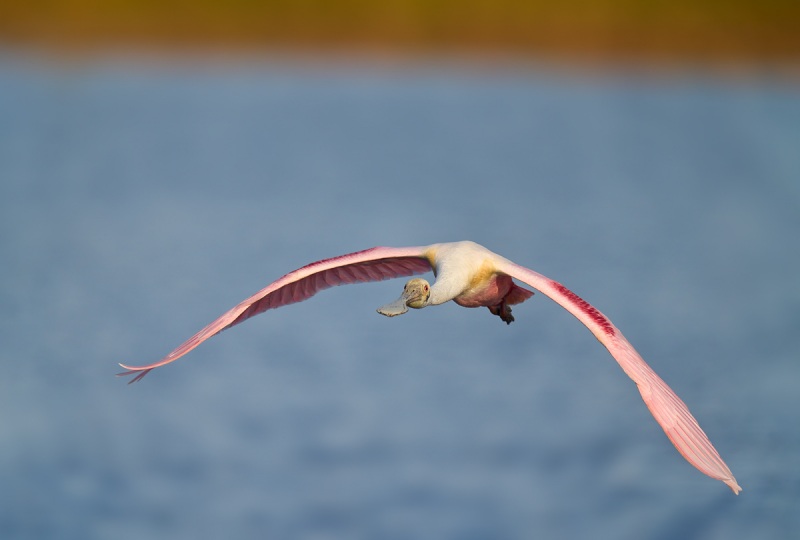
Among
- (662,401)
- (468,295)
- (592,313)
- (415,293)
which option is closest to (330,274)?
(468,295)

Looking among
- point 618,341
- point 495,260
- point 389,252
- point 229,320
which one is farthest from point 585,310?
point 229,320

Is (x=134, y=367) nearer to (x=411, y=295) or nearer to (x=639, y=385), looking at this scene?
(x=411, y=295)

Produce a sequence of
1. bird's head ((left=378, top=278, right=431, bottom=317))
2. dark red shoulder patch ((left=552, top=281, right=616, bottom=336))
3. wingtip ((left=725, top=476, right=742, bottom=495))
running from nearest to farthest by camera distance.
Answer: wingtip ((left=725, top=476, right=742, bottom=495)), dark red shoulder patch ((left=552, top=281, right=616, bottom=336)), bird's head ((left=378, top=278, right=431, bottom=317))

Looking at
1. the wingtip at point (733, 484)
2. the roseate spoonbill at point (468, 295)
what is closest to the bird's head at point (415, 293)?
the roseate spoonbill at point (468, 295)

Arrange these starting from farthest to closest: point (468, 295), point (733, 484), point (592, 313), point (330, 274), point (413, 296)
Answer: point (330, 274), point (468, 295), point (413, 296), point (592, 313), point (733, 484)

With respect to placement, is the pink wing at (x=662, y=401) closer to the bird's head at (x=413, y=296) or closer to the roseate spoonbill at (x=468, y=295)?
the roseate spoonbill at (x=468, y=295)

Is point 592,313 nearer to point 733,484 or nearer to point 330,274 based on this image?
point 733,484

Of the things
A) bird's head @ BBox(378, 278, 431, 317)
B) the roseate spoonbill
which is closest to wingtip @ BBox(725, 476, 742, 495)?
the roseate spoonbill

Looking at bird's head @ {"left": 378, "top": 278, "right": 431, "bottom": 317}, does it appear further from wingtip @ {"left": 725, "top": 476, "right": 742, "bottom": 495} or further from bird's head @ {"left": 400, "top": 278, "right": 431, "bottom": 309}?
wingtip @ {"left": 725, "top": 476, "right": 742, "bottom": 495}
